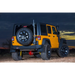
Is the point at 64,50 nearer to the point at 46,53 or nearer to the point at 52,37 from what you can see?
the point at 52,37

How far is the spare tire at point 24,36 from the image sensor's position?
10.9m

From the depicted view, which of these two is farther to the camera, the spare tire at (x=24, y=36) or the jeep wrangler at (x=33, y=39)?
the jeep wrangler at (x=33, y=39)

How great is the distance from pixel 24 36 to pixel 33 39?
0.59m

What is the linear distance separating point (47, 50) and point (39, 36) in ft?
3.94

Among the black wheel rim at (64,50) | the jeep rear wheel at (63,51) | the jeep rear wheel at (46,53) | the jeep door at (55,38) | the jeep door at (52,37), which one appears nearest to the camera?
the jeep rear wheel at (46,53)

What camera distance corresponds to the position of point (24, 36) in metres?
11.0

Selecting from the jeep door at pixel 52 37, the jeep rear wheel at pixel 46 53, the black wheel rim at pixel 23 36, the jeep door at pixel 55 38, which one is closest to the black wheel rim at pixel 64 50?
the jeep door at pixel 55 38

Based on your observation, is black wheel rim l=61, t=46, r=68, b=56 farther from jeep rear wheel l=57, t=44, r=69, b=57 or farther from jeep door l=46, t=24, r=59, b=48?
jeep door l=46, t=24, r=59, b=48

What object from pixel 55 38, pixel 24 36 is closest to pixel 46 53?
pixel 24 36

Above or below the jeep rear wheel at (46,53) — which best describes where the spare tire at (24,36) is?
above

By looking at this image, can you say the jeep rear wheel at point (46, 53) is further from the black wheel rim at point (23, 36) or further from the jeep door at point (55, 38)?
the black wheel rim at point (23, 36)

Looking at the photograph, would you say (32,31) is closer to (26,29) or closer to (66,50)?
(26,29)

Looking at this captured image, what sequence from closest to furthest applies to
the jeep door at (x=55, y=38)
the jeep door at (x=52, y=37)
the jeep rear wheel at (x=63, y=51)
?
the jeep door at (x=52, y=37), the jeep door at (x=55, y=38), the jeep rear wheel at (x=63, y=51)

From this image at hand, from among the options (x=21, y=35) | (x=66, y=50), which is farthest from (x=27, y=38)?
(x=66, y=50)
